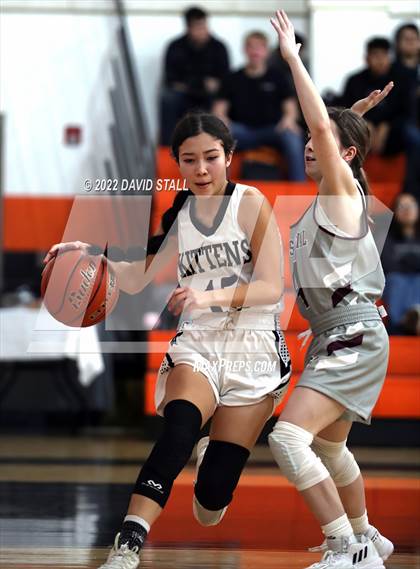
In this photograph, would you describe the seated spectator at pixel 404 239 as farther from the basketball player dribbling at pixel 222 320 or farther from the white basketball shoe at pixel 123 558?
the white basketball shoe at pixel 123 558

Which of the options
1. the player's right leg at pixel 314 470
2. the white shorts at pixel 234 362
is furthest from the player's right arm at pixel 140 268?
the player's right leg at pixel 314 470

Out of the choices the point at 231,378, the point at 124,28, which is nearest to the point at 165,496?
→ the point at 231,378

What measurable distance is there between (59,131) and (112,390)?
2.30m

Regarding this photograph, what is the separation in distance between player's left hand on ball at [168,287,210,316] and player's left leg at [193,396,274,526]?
1.11 feet

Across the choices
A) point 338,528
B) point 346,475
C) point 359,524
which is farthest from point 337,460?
point 338,528

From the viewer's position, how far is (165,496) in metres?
2.96

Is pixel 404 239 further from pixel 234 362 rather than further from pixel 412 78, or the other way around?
pixel 234 362

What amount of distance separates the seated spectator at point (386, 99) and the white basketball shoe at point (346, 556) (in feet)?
10.8

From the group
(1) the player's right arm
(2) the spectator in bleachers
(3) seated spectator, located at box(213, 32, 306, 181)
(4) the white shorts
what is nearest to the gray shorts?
(4) the white shorts

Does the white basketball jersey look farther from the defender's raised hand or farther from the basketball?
the defender's raised hand

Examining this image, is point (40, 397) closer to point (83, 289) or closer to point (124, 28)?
point (124, 28)

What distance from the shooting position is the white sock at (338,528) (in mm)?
2998

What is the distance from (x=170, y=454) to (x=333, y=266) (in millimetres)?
664

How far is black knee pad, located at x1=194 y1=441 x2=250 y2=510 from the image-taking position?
3.09m
